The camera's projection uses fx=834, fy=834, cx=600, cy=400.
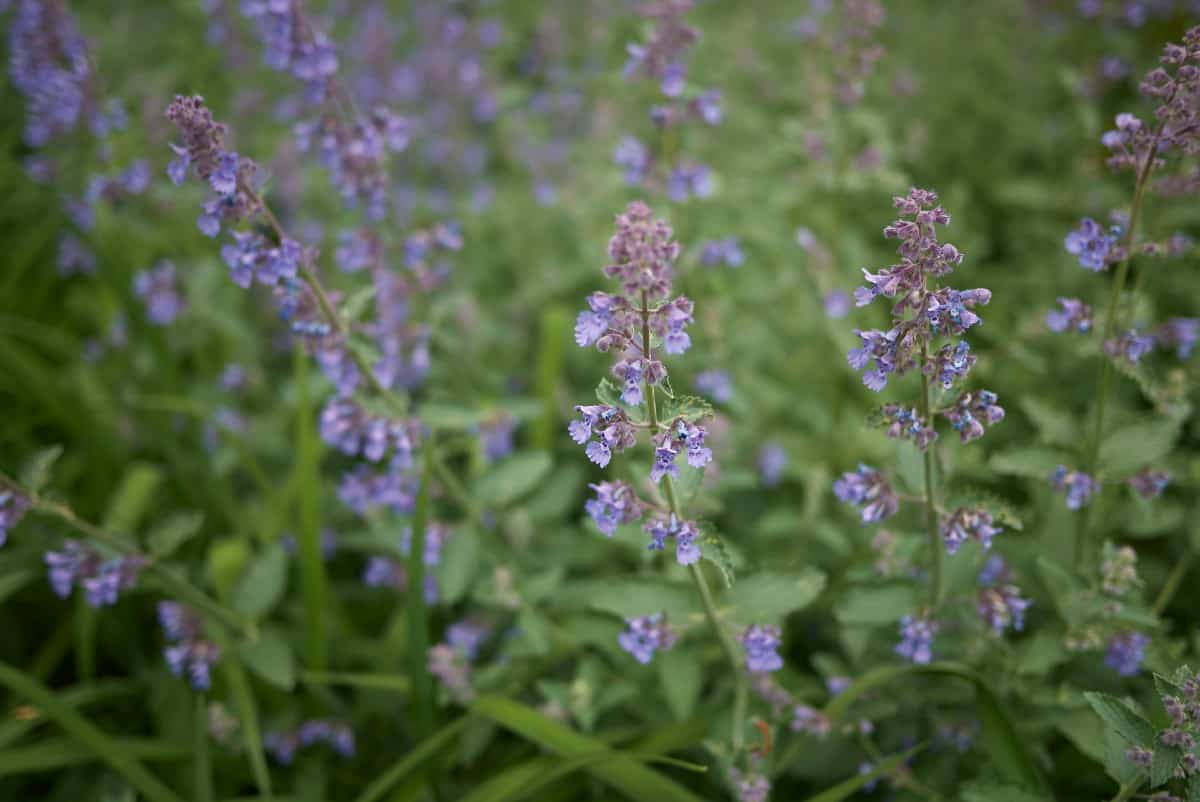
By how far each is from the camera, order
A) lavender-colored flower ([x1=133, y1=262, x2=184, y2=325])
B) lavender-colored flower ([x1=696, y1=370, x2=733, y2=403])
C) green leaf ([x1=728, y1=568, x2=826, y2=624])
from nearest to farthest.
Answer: green leaf ([x1=728, y1=568, x2=826, y2=624]) → lavender-colored flower ([x1=696, y1=370, x2=733, y2=403]) → lavender-colored flower ([x1=133, y1=262, x2=184, y2=325])

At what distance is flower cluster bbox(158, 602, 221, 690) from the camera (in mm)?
3957

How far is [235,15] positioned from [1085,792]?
872 cm

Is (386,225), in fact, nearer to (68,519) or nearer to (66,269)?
(68,519)

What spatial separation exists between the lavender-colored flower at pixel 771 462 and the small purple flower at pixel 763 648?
217 cm

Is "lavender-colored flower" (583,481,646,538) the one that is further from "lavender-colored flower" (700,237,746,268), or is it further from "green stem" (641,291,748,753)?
"lavender-colored flower" (700,237,746,268)

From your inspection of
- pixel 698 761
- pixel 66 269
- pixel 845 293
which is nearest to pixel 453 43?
pixel 66 269

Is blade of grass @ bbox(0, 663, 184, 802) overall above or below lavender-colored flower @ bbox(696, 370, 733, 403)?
below

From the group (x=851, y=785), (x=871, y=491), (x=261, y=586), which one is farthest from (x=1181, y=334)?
(x=261, y=586)

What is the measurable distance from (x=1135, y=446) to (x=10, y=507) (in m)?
4.90

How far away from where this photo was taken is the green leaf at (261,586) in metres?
4.41

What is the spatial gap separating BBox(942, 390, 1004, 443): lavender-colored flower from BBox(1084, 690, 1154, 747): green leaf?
38.3 inches

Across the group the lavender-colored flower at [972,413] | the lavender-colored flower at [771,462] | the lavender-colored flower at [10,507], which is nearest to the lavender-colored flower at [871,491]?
the lavender-colored flower at [972,413]

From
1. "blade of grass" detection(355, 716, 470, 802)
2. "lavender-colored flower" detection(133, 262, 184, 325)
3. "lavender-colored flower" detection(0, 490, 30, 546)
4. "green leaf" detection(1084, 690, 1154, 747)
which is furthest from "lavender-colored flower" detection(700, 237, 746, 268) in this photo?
"lavender-colored flower" detection(0, 490, 30, 546)

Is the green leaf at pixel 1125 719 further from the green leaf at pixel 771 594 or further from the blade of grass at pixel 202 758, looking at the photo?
the blade of grass at pixel 202 758
